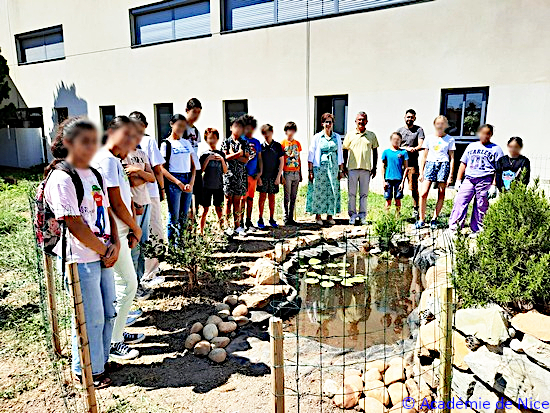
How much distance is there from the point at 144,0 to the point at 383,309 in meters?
11.5

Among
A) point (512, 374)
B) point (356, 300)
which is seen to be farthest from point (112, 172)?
point (356, 300)

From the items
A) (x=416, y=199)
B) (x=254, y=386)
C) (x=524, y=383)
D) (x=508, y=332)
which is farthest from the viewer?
(x=416, y=199)

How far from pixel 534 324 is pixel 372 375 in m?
1.09

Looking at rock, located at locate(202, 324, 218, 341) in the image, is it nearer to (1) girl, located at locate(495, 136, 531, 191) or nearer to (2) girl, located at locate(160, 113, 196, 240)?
(2) girl, located at locate(160, 113, 196, 240)

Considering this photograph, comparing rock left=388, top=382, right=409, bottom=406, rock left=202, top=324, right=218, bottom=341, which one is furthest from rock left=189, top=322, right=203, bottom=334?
rock left=388, top=382, right=409, bottom=406

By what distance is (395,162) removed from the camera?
22.1 ft

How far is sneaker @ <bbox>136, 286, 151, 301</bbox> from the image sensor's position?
445cm

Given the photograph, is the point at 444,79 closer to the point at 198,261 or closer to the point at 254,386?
the point at 198,261

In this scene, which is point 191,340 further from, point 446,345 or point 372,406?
point 446,345

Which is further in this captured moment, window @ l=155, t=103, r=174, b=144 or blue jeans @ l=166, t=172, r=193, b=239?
window @ l=155, t=103, r=174, b=144

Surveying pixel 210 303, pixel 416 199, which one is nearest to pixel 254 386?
pixel 210 303

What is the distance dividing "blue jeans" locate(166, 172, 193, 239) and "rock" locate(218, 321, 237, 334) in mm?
1560

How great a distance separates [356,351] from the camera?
3.59 metres

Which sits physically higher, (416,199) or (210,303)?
(416,199)
